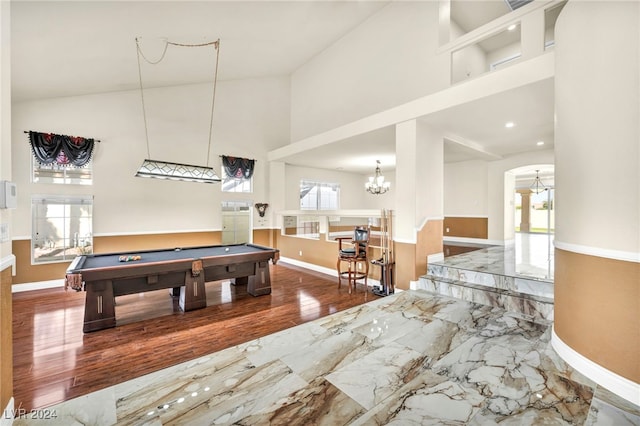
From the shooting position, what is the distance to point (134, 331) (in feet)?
11.3

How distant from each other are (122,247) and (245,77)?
5189 millimetres

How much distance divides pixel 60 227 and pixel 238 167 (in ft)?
12.7

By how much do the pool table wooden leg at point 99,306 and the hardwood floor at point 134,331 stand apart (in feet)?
0.34

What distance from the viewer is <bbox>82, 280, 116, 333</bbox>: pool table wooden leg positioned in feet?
11.3

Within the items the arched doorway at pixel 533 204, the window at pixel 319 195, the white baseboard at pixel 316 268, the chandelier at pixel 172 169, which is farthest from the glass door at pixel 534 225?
the chandelier at pixel 172 169

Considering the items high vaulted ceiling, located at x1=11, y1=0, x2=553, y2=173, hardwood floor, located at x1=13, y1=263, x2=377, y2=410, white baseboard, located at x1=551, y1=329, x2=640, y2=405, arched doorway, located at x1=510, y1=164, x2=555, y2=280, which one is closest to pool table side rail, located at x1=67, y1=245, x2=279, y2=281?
hardwood floor, located at x1=13, y1=263, x2=377, y2=410

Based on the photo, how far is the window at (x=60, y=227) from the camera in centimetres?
531

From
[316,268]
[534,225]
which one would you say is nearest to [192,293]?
[316,268]

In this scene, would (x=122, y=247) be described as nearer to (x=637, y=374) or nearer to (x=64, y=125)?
(x=64, y=125)

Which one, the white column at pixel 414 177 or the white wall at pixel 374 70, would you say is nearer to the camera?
the white column at pixel 414 177

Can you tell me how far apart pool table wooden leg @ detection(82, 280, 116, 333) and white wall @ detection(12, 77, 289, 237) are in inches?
118

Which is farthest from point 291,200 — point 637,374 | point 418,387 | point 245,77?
point 637,374

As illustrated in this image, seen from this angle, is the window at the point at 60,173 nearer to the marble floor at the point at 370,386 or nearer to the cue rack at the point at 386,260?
the marble floor at the point at 370,386

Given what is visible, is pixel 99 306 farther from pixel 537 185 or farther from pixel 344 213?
pixel 537 185
